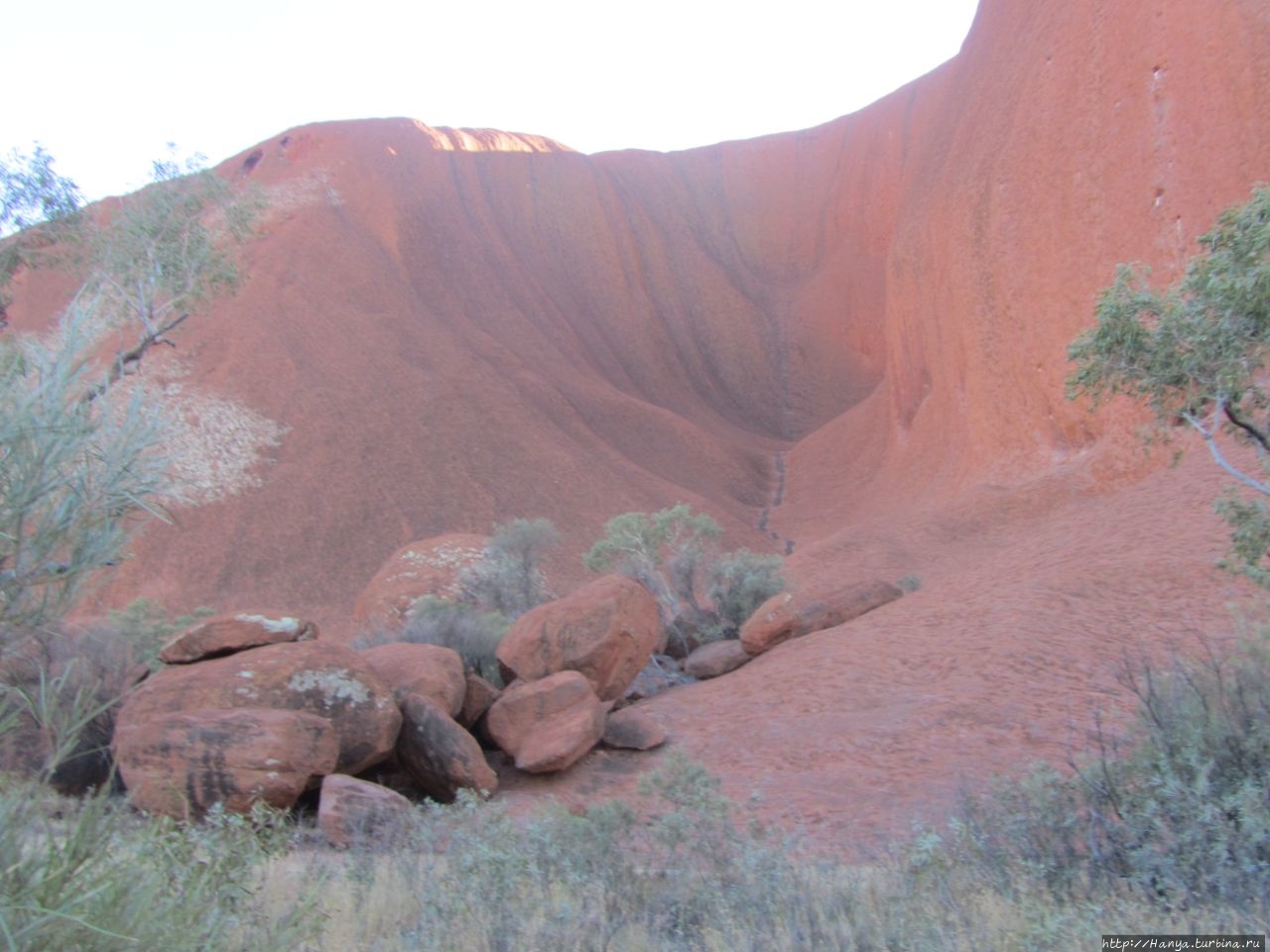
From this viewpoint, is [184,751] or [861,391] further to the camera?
[861,391]

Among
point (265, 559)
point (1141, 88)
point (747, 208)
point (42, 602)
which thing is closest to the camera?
point (42, 602)

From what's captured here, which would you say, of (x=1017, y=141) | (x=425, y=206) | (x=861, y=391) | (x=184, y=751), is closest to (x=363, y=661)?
(x=184, y=751)

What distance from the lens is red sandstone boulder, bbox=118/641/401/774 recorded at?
886 centimetres

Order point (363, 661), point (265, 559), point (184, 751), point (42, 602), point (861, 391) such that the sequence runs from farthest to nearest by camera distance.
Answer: point (861, 391)
point (265, 559)
point (363, 661)
point (184, 751)
point (42, 602)

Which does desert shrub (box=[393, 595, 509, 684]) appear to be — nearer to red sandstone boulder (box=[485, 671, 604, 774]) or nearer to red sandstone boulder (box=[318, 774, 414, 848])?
red sandstone boulder (box=[485, 671, 604, 774])

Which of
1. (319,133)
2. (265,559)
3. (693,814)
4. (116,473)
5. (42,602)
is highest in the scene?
(319,133)

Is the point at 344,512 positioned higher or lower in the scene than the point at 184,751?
lower

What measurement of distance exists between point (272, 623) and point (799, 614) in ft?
25.1

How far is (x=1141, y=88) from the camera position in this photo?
65.2 feet

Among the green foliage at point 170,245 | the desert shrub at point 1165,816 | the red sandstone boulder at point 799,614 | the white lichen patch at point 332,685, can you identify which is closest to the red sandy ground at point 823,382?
the red sandstone boulder at point 799,614

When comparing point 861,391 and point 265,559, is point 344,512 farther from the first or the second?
point 861,391

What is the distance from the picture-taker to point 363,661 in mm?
9688

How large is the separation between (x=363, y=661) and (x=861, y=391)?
39087 mm

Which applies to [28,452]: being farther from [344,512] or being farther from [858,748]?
[344,512]
